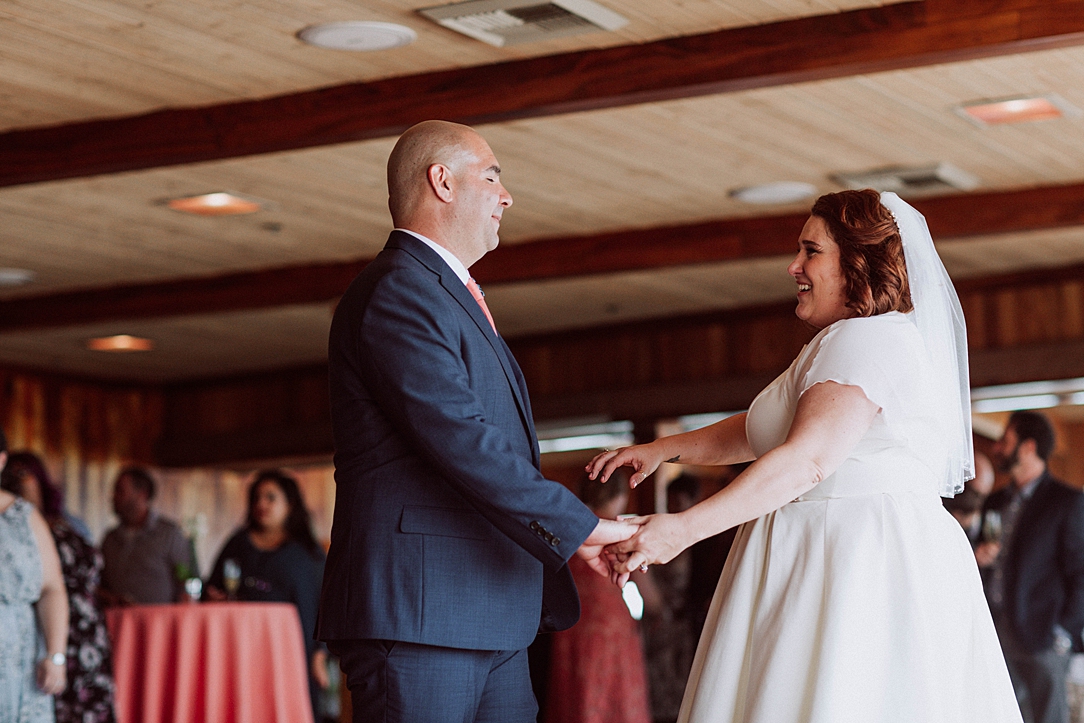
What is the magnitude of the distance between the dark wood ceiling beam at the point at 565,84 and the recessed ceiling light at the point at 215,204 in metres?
1.08

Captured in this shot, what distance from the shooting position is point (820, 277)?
2863 millimetres

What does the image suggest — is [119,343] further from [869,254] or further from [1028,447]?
[869,254]

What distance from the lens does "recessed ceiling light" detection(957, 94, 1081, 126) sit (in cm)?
532

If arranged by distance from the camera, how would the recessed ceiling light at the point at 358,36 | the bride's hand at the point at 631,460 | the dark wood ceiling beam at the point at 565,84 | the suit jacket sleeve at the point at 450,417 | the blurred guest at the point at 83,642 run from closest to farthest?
the suit jacket sleeve at the point at 450,417 < the bride's hand at the point at 631,460 < the dark wood ceiling beam at the point at 565,84 < the recessed ceiling light at the point at 358,36 < the blurred guest at the point at 83,642

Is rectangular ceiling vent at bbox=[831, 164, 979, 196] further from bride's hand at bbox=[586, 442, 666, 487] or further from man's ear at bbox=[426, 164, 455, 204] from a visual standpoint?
man's ear at bbox=[426, 164, 455, 204]

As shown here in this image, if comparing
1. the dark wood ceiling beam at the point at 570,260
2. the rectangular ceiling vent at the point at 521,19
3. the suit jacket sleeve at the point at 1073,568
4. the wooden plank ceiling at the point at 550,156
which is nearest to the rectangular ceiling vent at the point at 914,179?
the wooden plank ceiling at the point at 550,156

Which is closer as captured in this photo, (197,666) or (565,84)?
(565,84)

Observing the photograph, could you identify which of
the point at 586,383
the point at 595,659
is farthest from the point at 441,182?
the point at 586,383

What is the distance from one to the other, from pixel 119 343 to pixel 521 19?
21.6ft

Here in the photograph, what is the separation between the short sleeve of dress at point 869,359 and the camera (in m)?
2.68

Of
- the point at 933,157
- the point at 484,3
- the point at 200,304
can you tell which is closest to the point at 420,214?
the point at 484,3

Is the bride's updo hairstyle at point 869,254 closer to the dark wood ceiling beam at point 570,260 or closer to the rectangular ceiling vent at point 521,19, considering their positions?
the rectangular ceiling vent at point 521,19

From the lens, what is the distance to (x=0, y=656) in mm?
4566

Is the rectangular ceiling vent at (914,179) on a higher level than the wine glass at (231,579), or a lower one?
higher
